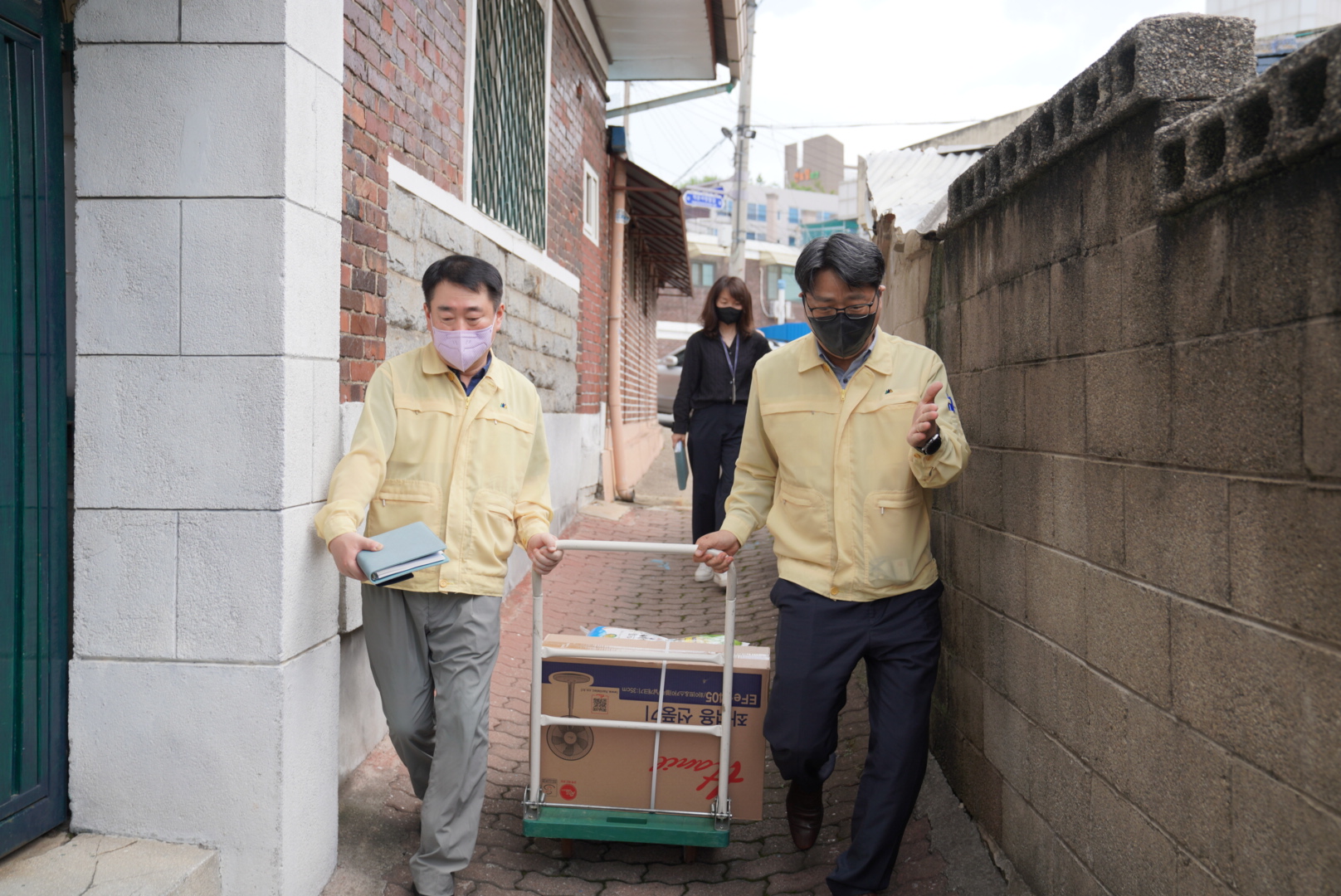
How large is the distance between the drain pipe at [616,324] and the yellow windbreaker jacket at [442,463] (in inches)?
303

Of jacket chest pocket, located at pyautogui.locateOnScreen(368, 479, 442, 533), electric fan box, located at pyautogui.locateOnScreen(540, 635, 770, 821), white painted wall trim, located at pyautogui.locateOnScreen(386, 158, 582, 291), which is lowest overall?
electric fan box, located at pyautogui.locateOnScreen(540, 635, 770, 821)

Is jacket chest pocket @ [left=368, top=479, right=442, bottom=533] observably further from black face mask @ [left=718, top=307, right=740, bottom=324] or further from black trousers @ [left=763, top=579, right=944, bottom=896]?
black face mask @ [left=718, top=307, right=740, bottom=324]

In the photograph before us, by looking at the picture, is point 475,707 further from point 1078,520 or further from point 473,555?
point 1078,520

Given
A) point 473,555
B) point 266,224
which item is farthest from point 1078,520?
point 266,224

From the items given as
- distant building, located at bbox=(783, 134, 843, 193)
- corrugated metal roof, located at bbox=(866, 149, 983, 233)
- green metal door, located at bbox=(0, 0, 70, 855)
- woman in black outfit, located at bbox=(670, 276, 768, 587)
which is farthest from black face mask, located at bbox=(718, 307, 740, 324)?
distant building, located at bbox=(783, 134, 843, 193)

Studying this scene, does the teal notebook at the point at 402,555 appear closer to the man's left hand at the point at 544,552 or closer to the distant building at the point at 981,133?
the man's left hand at the point at 544,552

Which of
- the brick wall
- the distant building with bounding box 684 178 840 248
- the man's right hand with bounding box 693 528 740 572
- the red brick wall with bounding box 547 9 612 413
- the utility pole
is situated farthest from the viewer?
the distant building with bounding box 684 178 840 248

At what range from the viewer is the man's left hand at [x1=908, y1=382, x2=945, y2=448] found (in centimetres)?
267

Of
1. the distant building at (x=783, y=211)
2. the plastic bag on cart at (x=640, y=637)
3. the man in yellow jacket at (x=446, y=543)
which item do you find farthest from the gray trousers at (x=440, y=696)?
the distant building at (x=783, y=211)

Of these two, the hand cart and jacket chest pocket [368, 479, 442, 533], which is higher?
jacket chest pocket [368, 479, 442, 533]

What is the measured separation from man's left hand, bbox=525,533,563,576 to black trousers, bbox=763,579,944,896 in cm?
72

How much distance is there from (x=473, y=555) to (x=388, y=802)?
1.20m

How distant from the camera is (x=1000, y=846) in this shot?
310cm

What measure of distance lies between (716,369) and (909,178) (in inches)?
98.4
